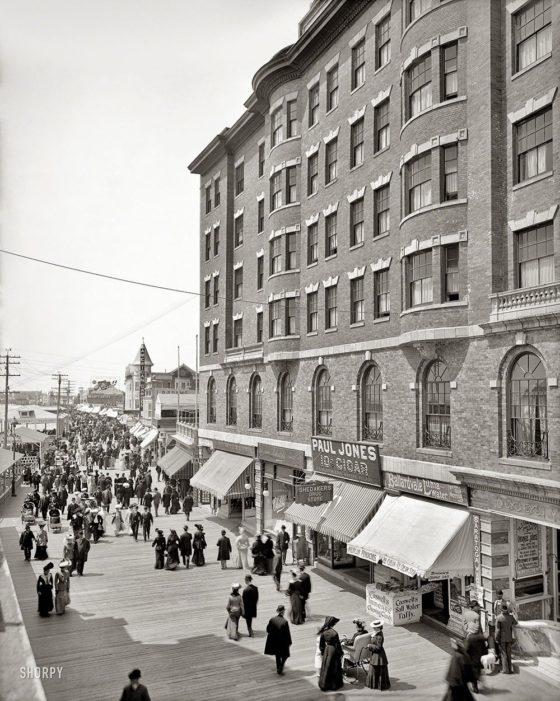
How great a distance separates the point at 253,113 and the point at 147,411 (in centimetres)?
6086

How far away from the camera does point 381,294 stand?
21.2m

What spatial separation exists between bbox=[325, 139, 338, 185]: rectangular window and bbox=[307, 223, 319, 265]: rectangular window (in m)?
A: 2.04

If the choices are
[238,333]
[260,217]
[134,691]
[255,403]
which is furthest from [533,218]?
[238,333]

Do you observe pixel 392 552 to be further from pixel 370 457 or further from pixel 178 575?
pixel 178 575

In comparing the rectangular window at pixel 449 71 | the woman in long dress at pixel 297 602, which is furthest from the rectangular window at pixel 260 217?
the woman in long dress at pixel 297 602

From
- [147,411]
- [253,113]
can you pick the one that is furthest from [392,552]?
[147,411]

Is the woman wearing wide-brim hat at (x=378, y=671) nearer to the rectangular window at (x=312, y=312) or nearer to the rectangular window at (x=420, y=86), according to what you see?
the rectangular window at (x=312, y=312)

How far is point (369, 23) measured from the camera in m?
21.7

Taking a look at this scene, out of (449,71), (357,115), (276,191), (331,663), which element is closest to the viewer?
(331,663)

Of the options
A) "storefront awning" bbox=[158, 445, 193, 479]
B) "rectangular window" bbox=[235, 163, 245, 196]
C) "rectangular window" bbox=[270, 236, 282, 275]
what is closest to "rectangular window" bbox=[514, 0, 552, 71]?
"rectangular window" bbox=[270, 236, 282, 275]

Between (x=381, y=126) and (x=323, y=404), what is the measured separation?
10.9 m

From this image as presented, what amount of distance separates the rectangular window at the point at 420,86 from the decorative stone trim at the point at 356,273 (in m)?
5.47

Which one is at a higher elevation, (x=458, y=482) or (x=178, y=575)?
(x=458, y=482)

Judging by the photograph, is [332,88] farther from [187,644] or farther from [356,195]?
[187,644]
